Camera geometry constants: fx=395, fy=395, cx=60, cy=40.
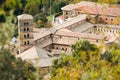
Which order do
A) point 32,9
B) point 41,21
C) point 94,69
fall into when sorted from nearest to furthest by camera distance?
point 94,69 < point 41,21 < point 32,9

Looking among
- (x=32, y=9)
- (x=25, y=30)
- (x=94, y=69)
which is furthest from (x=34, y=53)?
(x=94, y=69)

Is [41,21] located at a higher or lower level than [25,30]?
lower

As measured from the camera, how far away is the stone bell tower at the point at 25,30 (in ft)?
78.1

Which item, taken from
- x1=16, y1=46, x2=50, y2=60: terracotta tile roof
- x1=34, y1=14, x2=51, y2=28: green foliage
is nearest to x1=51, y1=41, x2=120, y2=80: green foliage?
x1=16, y1=46, x2=50, y2=60: terracotta tile roof

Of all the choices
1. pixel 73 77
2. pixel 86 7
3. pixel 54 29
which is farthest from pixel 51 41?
pixel 73 77

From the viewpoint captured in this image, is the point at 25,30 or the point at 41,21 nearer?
the point at 25,30

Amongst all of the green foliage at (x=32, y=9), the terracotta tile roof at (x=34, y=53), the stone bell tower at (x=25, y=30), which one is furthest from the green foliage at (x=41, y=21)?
the terracotta tile roof at (x=34, y=53)

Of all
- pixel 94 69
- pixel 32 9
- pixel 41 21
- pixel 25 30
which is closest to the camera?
pixel 94 69

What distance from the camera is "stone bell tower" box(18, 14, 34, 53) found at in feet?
78.1

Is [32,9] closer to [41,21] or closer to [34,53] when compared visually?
[41,21]

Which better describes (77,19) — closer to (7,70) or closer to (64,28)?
(64,28)

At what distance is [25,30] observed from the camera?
79.4ft

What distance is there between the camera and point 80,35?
26516 mm

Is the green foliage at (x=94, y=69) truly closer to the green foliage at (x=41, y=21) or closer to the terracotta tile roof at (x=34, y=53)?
the terracotta tile roof at (x=34, y=53)
